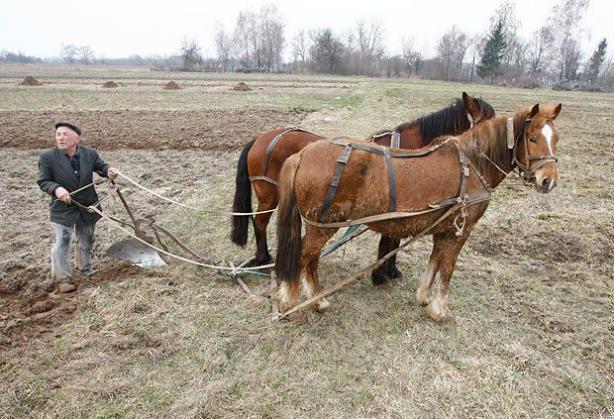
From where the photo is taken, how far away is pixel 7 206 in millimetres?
6559

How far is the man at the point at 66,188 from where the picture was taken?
4.04m

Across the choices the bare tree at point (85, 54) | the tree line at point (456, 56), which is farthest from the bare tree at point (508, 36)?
the bare tree at point (85, 54)

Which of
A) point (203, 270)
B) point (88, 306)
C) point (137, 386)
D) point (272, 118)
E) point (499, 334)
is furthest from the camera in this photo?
point (272, 118)

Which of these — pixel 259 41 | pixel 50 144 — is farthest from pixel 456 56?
pixel 50 144

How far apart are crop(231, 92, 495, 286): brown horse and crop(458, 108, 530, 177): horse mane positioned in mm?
811

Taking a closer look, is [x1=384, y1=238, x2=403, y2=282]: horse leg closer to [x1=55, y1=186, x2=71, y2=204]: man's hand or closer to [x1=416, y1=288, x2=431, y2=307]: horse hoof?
[x1=416, y1=288, x2=431, y2=307]: horse hoof

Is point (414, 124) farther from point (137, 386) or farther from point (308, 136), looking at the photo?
point (137, 386)

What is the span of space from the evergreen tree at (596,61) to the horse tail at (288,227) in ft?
241

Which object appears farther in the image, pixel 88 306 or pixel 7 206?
pixel 7 206

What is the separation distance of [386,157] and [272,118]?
1325cm

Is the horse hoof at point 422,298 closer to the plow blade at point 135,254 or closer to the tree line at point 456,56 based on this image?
the plow blade at point 135,254

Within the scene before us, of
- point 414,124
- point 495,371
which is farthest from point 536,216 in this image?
point 495,371

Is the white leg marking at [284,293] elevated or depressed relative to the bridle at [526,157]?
depressed

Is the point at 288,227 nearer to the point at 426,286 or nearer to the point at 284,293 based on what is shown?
the point at 284,293
